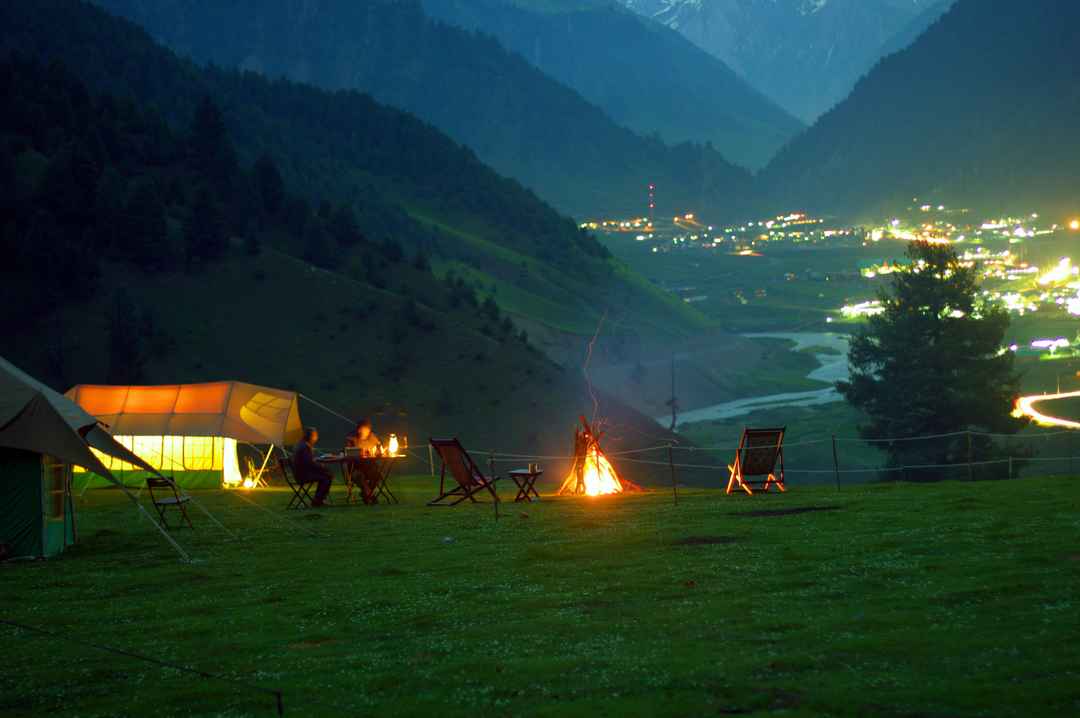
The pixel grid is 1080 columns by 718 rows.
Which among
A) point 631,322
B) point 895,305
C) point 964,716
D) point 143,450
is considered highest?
point 631,322

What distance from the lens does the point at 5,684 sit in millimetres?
10508

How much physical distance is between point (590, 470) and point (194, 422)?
1529cm

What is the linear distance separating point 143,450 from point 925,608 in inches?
1185

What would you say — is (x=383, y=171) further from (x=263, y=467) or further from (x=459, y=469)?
→ (x=459, y=469)

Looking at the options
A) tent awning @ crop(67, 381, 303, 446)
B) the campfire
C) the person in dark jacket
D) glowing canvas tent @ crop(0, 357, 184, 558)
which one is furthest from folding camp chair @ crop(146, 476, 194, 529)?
tent awning @ crop(67, 381, 303, 446)

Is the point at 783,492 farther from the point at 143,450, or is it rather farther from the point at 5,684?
the point at 143,450

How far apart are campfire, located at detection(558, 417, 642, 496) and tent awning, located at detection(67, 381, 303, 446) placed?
13768 millimetres

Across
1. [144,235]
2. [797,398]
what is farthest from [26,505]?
[797,398]

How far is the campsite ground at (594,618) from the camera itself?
8.95 m

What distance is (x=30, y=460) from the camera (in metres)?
18.3

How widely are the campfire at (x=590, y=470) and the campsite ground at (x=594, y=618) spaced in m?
6.33

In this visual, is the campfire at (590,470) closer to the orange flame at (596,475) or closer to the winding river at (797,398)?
the orange flame at (596,475)

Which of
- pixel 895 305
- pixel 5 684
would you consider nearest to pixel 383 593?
pixel 5 684

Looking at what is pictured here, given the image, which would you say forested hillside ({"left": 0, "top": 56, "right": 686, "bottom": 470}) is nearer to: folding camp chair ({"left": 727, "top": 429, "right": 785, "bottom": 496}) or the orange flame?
the orange flame
